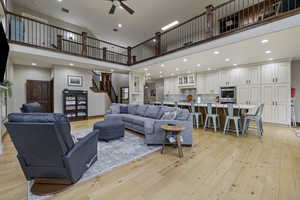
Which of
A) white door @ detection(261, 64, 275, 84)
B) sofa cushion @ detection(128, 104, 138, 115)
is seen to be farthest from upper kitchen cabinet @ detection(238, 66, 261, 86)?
sofa cushion @ detection(128, 104, 138, 115)

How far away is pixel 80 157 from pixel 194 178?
5.34 feet

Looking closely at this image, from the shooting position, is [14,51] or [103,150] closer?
[103,150]

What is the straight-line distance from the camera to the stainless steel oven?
6.05m

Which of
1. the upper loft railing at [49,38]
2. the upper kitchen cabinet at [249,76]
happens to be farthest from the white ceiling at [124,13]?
the upper kitchen cabinet at [249,76]

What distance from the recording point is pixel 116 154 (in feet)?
8.54

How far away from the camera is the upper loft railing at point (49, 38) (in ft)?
13.7

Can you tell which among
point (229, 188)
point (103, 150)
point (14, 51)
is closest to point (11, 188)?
point (103, 150)

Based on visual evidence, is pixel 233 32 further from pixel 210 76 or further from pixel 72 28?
pixel 72 28

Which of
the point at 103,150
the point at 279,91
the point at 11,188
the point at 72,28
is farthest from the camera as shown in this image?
the point at 72,28

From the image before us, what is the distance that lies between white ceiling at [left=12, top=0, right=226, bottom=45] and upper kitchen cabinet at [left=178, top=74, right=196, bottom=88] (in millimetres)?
2991

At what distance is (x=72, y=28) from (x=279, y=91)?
9947mm

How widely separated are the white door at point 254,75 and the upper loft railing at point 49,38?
5.99 m

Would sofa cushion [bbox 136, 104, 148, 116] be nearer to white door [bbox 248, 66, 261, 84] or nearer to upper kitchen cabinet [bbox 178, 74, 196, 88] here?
upper kitchen cabinet [bbox 178, 74, 196, 88]

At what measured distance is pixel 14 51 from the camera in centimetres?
398
